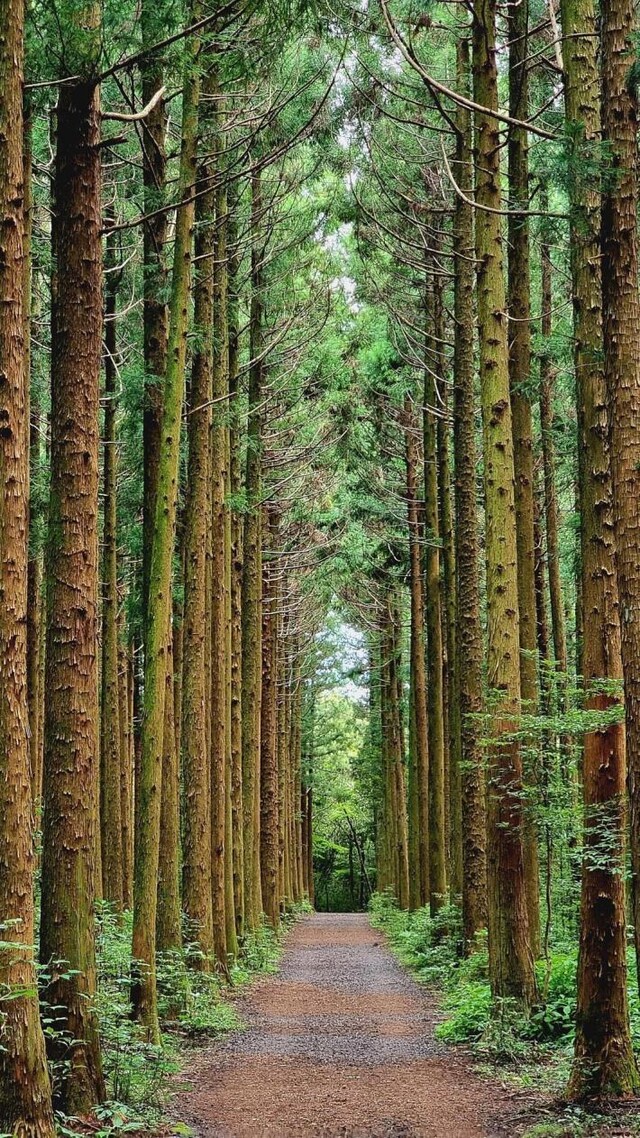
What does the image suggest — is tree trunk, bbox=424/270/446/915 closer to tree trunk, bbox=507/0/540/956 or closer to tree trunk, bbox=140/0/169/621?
tree trunk, bbox=507/0/540/956

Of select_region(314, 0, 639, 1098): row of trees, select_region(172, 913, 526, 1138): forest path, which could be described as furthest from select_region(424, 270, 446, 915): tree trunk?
select_region(172, 913, 526, 1138): forest path

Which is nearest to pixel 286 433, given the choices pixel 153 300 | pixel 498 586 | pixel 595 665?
pixel 153 300

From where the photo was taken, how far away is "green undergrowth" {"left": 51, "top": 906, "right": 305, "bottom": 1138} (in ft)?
23.7

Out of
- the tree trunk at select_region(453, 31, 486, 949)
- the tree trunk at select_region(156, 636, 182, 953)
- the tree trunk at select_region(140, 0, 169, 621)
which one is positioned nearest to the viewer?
the tree trunk at select_region(140, 0, 169, 621)

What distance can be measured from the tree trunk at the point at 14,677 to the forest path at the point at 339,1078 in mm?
2178

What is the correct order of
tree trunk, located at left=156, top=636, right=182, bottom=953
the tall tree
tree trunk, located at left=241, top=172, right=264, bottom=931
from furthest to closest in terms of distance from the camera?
tree trunk, located at left=241, top=172, right=264, bottom=931, tree trunk, located at left=156, top=636, right=182, bottom=953, the tall tree

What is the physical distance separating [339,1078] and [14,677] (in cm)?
565

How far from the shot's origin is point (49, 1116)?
Answer: 5750 mm

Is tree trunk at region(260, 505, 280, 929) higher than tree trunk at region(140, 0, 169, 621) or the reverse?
the reverse

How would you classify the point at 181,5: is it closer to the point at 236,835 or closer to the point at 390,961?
the point at 236,835

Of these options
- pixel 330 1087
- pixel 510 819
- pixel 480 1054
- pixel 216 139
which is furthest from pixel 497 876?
pixel 216 139

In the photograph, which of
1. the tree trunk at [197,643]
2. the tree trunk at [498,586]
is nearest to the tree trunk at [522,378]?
the tree trunk at [498,586]

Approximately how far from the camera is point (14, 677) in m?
5.74

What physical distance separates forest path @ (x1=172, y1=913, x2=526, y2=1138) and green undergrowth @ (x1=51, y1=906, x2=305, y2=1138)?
0.88ft
